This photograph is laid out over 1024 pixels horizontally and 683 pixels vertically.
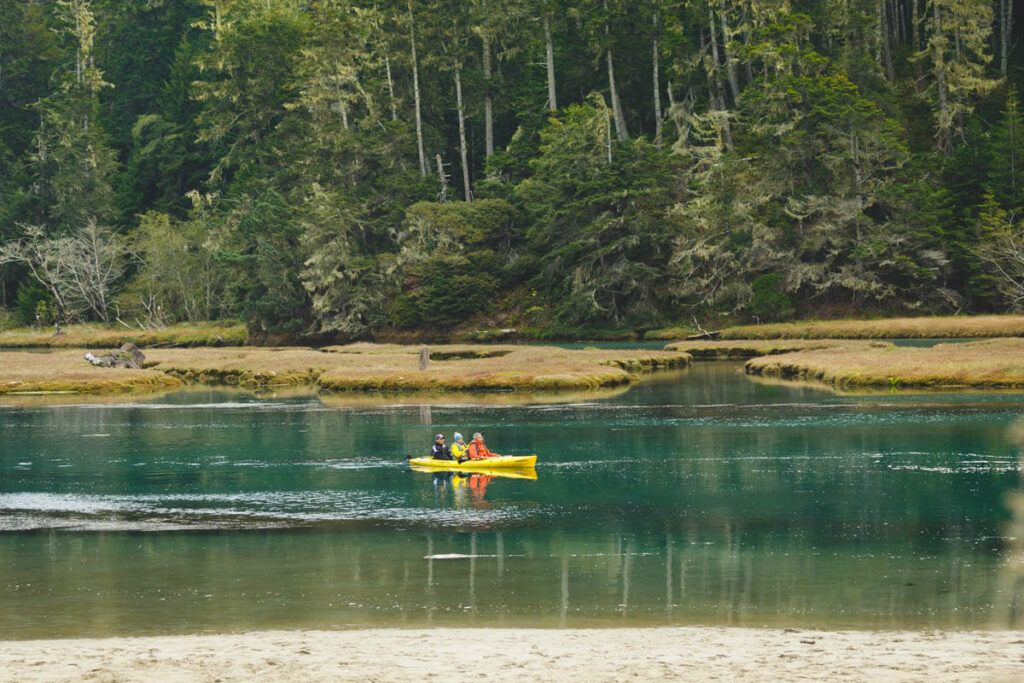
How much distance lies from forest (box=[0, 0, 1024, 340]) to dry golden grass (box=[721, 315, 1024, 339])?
3654 mm

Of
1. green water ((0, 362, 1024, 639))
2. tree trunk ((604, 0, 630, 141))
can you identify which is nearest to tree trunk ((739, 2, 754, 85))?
tree trunk ((604, 0, 630, 141))

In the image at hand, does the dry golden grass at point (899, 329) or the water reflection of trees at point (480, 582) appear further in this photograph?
the dry golden grass at point (899, 329)

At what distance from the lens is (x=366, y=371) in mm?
60125

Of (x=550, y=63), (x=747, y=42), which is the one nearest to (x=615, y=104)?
(x=550, y=63)

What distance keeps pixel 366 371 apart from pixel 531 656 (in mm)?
48317

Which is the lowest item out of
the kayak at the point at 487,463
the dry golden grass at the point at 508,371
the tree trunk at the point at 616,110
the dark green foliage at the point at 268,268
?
the kayak at the point at 487,463

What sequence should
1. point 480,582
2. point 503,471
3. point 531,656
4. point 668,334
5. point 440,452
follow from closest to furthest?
point 531,656
point 480,582
point 503,471
point 440,452
point 668,334

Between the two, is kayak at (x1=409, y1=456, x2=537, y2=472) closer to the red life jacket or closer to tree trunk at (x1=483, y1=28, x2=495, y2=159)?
the red life jacket

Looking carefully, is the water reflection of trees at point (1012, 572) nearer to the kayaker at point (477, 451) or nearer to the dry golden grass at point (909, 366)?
the kayaker at point (477, 451)

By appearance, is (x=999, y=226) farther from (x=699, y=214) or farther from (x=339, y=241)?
(x=339, y=241)

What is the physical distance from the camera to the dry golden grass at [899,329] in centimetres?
6694

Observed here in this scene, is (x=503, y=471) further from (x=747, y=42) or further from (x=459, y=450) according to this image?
(x=747, y=42)

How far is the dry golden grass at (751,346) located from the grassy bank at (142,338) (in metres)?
47.1

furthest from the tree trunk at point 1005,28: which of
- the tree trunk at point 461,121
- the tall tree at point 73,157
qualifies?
the tall tree at point 73,157
